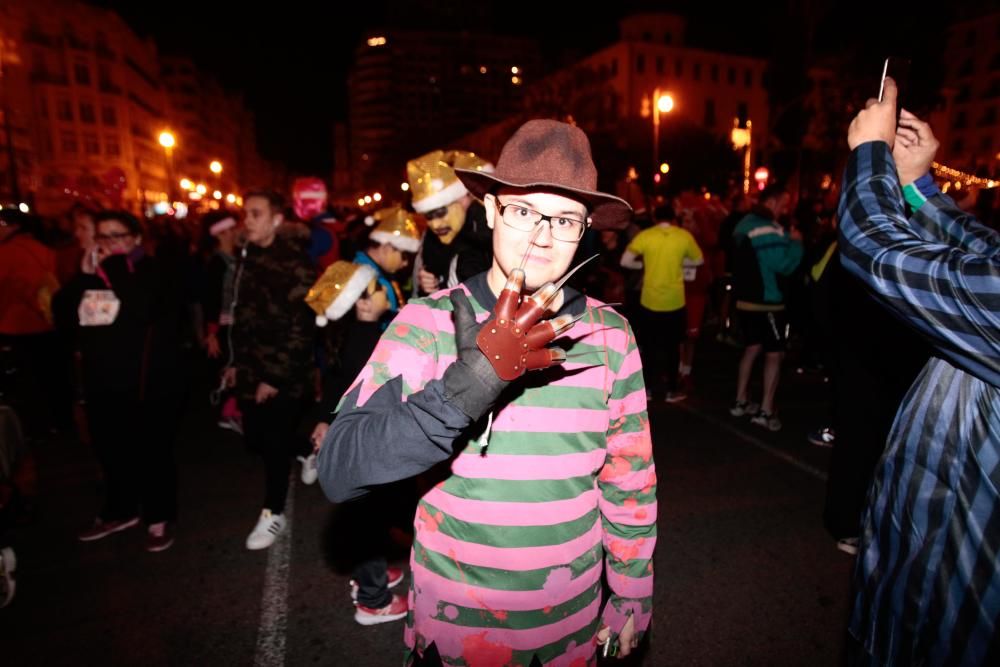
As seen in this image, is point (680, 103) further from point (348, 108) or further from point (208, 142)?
point (348, 108)

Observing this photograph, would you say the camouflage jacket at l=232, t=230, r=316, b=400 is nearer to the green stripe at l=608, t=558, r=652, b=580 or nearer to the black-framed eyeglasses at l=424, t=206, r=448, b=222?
the black-framed eyeglasses at l=424, t=206, r=448, b=222

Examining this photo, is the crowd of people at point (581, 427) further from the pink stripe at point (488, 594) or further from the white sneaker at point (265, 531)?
the white sneaker at point (265, 531)

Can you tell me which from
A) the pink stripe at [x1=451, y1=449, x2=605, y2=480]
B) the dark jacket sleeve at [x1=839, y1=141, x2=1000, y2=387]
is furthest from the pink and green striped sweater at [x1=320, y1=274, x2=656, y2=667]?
the dark jacket sleeve at [x1=839, y1=141, x2=1000, y2=387]

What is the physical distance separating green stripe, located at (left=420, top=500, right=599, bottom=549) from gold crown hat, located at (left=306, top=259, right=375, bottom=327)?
2.03 meters

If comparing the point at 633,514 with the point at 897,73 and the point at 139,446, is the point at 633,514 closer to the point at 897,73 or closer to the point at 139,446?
the point at 897,73

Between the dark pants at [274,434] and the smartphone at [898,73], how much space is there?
3811 mm

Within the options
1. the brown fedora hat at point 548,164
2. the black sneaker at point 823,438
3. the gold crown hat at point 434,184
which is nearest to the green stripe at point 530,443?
the brown fedora hat at point 548,164

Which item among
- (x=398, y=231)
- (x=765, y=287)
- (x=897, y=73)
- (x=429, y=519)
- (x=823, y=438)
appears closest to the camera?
(x=429, y=519)

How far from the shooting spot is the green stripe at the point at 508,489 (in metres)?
1.55

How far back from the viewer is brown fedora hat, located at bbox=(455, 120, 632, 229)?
5.23 feet

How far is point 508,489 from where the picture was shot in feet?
5.10

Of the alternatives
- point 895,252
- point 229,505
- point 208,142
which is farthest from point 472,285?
point 208,142

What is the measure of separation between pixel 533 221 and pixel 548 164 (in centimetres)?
17

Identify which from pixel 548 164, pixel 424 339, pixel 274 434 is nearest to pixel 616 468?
pixel 424 339
